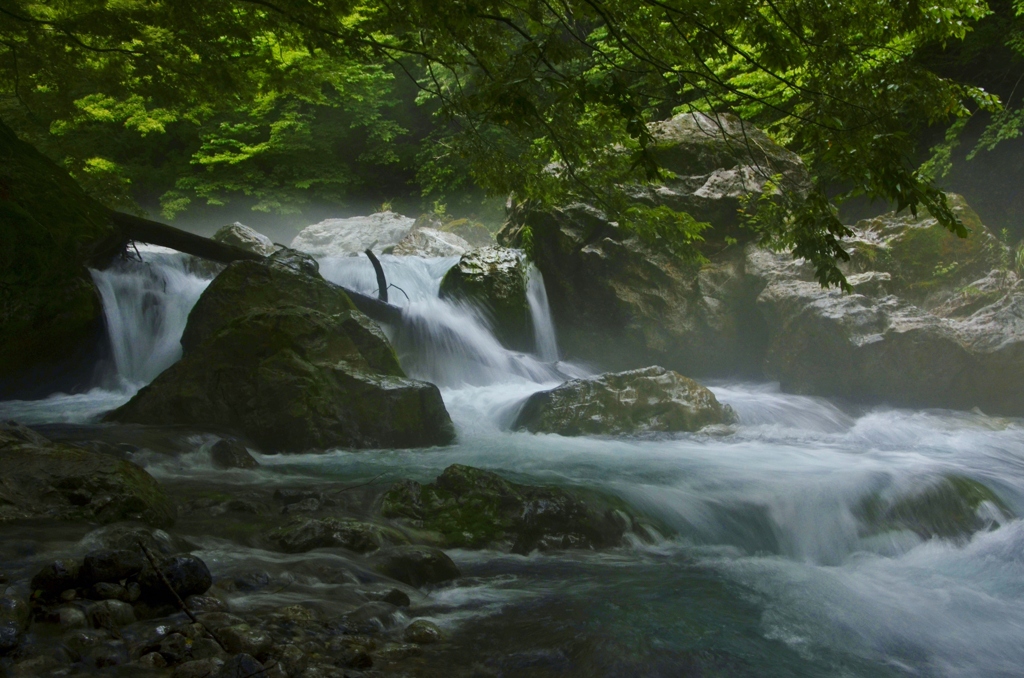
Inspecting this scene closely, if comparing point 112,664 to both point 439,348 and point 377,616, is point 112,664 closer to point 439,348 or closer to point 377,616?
point 377,616

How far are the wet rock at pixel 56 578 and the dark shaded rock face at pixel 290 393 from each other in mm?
4585

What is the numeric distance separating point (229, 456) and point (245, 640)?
4.18 metres

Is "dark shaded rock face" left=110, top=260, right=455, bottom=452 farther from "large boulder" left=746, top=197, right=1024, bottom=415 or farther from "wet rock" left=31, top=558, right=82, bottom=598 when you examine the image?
"large boulder" left=746, top=197, right=1024, bottom=415

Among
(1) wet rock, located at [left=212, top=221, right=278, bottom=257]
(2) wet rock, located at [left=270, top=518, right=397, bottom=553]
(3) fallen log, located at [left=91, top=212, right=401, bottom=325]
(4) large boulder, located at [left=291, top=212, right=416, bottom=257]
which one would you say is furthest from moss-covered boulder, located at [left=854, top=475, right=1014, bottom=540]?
(4) large boulder, located at [left=291, top=212, right=416, bottom=257]

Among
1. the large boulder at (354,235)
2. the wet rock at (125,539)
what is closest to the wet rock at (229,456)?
the wet rock at (125,539)

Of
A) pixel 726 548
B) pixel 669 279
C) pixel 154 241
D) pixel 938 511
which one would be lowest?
pixel 726 548

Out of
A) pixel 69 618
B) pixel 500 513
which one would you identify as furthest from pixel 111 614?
pixel 500 513

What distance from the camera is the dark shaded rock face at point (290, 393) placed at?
24.1 ft

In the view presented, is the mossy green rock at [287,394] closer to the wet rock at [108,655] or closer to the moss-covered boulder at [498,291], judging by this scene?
the moss-covered boulder at [498,291]

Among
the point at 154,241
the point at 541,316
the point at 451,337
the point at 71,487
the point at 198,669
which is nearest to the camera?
the point at 198,669

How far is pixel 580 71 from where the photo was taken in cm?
601

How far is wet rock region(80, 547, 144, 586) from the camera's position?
8.79ft

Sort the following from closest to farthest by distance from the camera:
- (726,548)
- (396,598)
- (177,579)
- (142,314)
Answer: (177,579) → (396,598) → (726,548) → (142,314)

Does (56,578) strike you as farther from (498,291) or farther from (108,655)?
(498,291)
